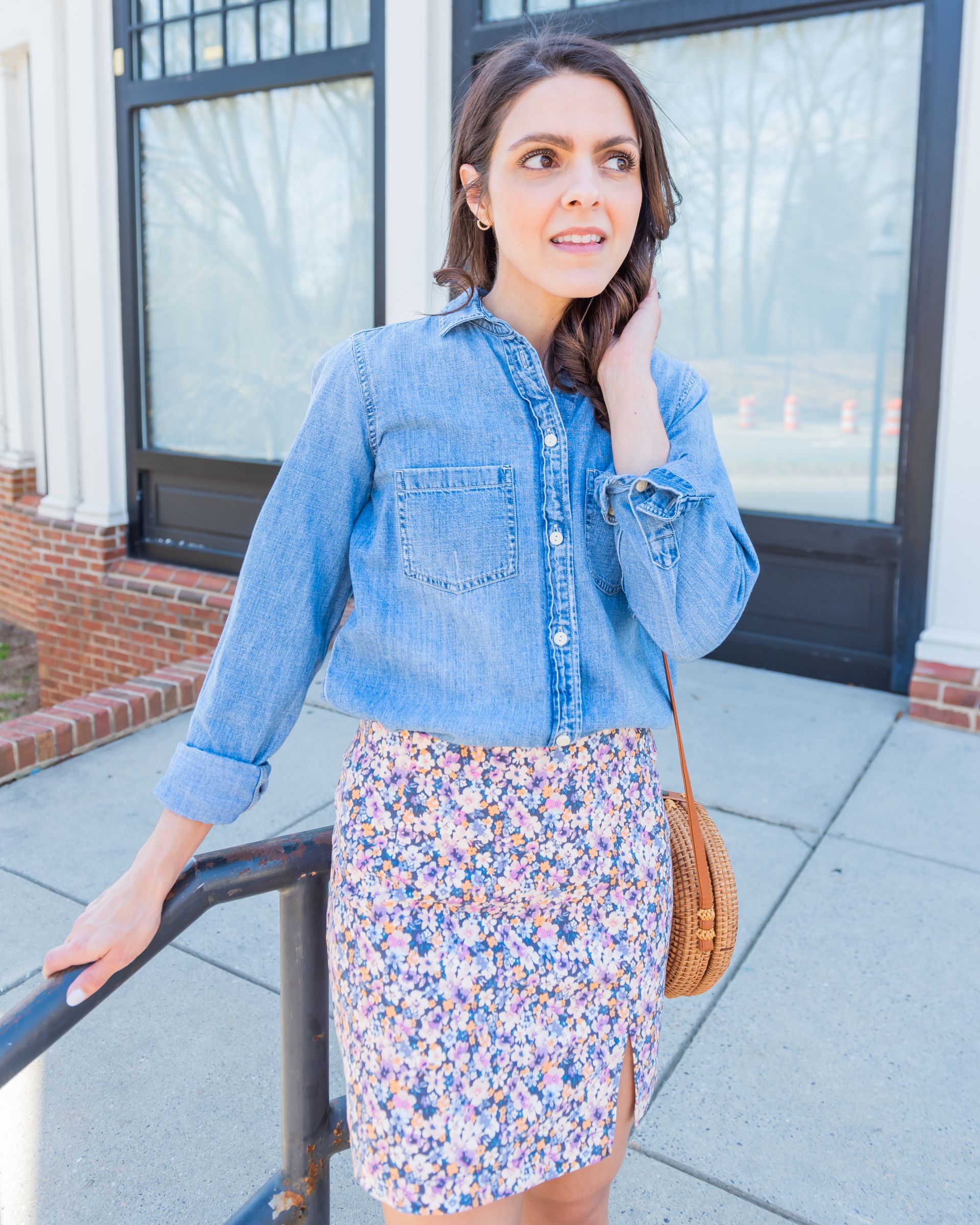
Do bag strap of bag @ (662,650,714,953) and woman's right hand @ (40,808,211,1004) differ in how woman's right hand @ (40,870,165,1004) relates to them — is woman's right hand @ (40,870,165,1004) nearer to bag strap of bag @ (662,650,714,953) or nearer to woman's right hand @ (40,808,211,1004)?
woman's right hand @ (40,808,211,1004)

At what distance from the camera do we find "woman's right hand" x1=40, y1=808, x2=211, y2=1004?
1065 mm

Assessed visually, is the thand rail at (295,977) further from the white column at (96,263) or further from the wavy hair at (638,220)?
the white column at (96,263)

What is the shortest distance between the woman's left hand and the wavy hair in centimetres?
2

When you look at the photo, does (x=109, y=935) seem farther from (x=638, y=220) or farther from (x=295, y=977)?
(x=638, y=220)

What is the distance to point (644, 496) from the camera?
1.24m

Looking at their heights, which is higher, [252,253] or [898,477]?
[252,253]

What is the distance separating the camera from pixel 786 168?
14.6 feet

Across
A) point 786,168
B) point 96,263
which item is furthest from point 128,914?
point 96,263

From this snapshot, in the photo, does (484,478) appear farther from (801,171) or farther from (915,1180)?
(801,171)

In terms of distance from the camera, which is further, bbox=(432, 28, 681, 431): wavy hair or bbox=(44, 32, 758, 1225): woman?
bbox=(432, 28, 681, 431): wavy hair

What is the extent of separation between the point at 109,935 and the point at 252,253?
5.46m

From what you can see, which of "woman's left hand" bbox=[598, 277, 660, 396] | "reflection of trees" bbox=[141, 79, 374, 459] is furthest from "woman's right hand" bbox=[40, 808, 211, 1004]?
"reflection of trees" bbox=[141, 79, 374, 459]

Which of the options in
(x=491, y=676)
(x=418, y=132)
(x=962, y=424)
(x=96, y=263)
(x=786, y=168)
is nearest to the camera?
(x=491, y=676)

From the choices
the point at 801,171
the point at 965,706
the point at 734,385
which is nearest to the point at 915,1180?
the point at 965,706
